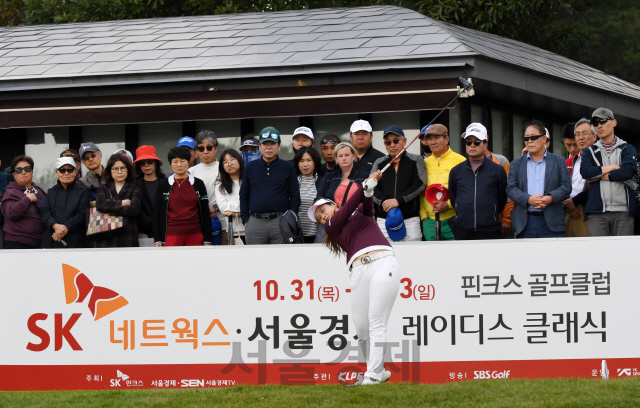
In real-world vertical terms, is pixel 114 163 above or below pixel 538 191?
above

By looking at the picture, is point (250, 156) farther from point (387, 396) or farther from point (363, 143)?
point (387, 396)

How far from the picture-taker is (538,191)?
8.56 metres

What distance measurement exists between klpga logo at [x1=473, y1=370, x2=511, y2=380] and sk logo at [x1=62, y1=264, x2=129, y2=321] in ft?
10.2

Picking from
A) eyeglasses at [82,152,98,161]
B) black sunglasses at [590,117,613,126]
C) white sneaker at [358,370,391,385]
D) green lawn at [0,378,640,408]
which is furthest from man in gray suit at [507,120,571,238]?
eyeglasses at [82,152,98,161]

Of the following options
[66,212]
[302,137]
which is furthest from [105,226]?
[302,137]

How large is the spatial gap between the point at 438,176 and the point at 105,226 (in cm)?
348

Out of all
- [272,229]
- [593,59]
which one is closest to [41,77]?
[272,229]

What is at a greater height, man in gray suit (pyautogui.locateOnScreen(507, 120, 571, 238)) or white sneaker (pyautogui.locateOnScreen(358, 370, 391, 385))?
man in gray suit (pyautogui.locateOnScreen(507, 120, 571, 238))

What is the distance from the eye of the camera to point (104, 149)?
44.1ft

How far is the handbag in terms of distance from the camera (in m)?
9.07

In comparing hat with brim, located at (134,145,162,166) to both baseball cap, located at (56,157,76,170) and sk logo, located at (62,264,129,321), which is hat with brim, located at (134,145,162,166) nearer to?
baseball cap, located at (56,157,76,170)

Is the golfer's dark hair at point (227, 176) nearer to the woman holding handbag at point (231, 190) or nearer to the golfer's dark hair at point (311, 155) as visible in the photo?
the woman holding handbag at point (231, 190)

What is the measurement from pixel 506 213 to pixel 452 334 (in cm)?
186

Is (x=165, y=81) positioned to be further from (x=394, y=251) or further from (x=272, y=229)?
(x=394, y=251)
